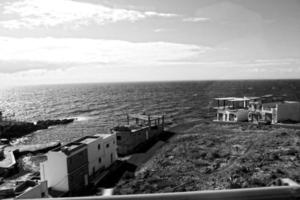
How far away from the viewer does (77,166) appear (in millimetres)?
25547

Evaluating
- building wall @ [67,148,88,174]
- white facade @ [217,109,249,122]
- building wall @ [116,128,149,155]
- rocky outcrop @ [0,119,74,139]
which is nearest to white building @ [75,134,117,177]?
building wall @ [67,148,88,174]

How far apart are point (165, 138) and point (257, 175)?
20.7 meters

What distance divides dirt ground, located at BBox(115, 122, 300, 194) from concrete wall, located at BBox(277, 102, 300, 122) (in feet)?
20.8

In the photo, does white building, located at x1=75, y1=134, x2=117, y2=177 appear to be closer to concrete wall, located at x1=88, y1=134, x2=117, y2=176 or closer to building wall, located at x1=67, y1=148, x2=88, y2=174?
concrete wall, located at x1=88, y1=134, x2=117, y2=176

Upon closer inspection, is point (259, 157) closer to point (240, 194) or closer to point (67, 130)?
point (240, 194)

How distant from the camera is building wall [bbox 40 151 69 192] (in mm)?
24047

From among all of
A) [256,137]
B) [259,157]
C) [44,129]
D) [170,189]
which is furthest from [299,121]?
[44,129]

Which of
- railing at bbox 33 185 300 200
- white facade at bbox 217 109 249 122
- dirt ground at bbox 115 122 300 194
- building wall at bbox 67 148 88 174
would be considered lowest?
dirt ground at bbox 115 122 300 194

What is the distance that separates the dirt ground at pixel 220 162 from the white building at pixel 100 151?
424 centimetres

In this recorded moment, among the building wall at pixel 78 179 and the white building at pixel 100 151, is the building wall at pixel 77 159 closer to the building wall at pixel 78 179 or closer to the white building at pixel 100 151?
the building wall at pixel 78 179

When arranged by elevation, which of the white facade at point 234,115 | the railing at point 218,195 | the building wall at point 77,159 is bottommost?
the building wall at point 77,159

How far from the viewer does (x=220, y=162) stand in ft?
92.2

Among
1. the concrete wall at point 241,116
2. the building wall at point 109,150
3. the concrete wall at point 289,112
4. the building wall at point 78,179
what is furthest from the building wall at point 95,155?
the concrete wall at point 289,112

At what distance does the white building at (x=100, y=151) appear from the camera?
93.2 feet
